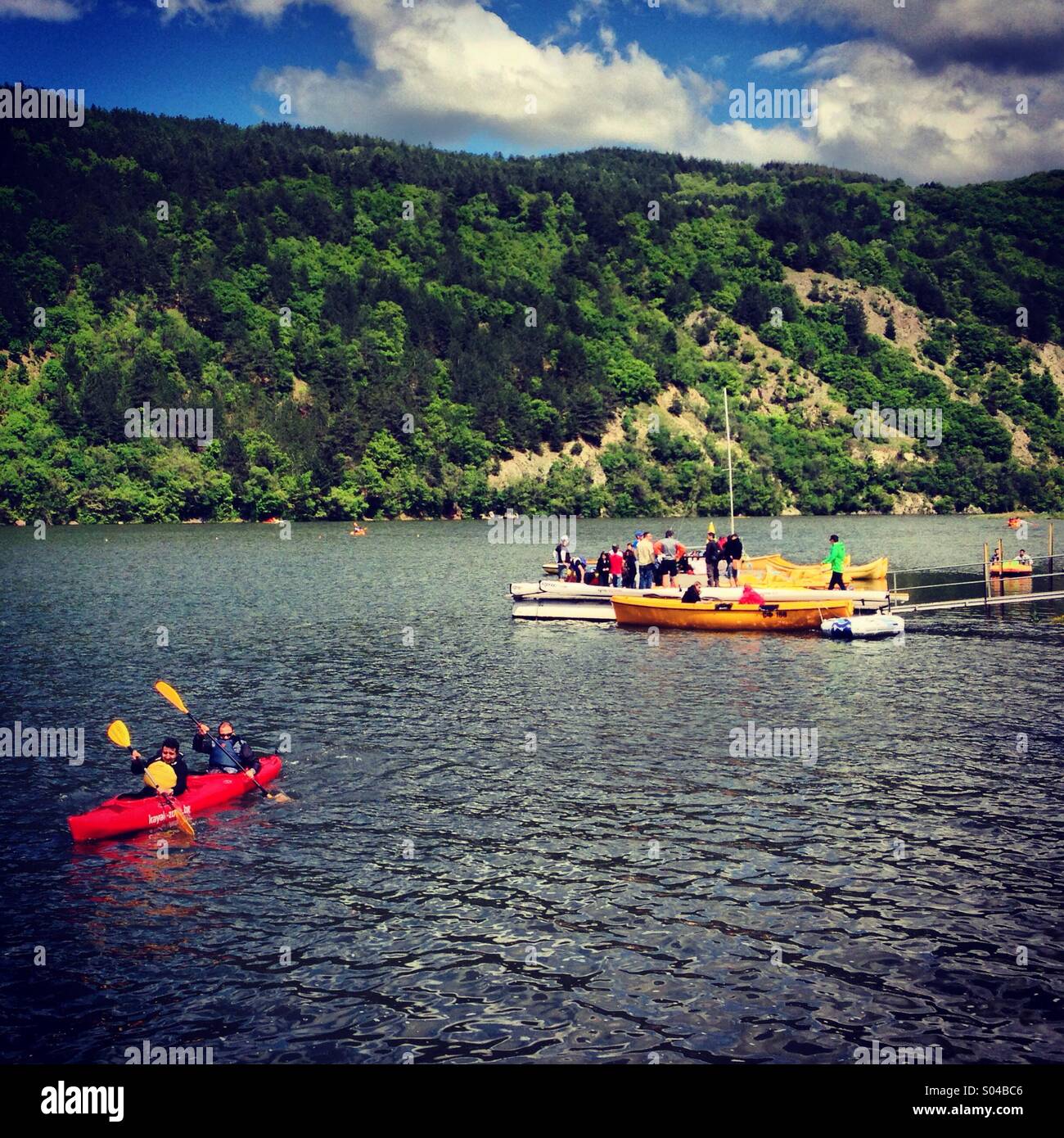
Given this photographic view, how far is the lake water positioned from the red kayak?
0.34 metres

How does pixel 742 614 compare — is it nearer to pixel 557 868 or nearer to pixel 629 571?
pixel 629 571

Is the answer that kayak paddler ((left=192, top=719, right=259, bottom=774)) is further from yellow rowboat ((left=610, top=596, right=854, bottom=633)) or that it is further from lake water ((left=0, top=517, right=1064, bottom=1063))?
yellow rowboat ((left=610, top=596, right=854, bottom=633))

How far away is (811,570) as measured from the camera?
181 feet

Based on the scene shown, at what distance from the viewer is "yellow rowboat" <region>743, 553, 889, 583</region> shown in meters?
54.9

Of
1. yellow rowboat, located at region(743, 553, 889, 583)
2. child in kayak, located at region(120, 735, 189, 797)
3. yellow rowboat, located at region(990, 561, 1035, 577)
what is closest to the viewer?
child in kayak, located at region(120, 735, 189, 797)

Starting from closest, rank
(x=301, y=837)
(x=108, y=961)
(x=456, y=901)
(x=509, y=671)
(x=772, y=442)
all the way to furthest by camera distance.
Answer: (x=108, y=961), (x=456, y=901), (x=301, y=837), (x=509, y=671), (x=772, y=442)

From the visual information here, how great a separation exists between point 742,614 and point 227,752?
86.5 ft

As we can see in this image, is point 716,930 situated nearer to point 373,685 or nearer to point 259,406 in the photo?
point 373,685

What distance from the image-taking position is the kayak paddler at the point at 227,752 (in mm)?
22344

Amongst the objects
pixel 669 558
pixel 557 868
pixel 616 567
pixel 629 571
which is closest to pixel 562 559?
pixel 616 567

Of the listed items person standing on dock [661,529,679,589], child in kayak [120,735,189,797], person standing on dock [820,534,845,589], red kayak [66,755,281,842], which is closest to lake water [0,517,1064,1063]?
red kayak [66,755,281,842]

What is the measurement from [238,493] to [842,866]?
15427cm
